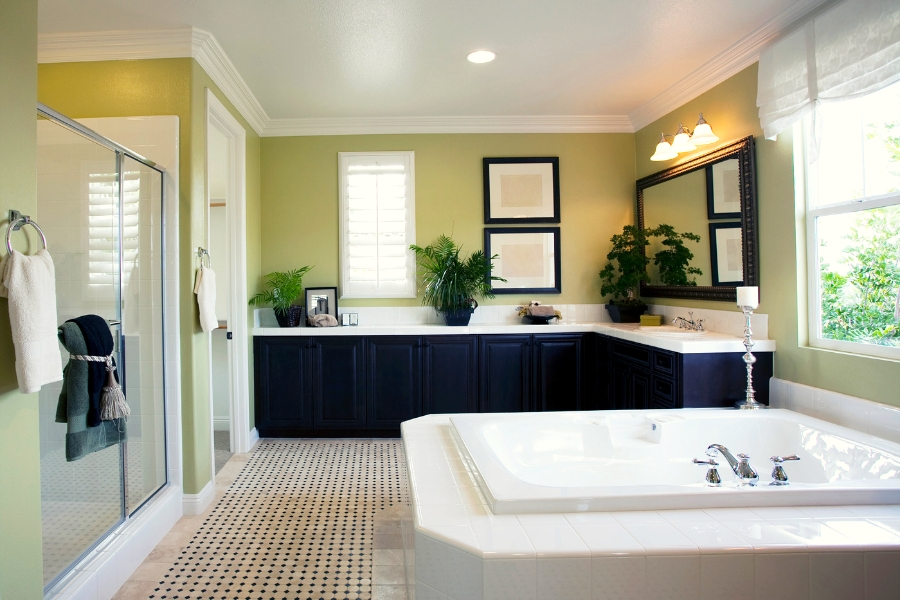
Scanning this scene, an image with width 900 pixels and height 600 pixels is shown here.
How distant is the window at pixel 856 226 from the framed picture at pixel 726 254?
18.9 inches

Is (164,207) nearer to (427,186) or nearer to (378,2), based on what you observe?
(378,2)

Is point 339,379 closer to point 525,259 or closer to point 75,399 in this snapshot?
point 525,259

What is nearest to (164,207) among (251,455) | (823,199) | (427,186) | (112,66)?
(112,66)

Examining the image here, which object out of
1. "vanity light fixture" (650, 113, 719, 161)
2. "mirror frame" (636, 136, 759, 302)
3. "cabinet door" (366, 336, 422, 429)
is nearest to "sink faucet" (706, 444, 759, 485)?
"mirror frame" (636, 136, 759, 302)

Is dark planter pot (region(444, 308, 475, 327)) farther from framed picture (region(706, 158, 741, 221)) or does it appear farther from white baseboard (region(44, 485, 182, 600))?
white baseboard (region(44, 485, 182, 600))

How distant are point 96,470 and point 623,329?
324 centimetres

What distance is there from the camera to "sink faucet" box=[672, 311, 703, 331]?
368 cm

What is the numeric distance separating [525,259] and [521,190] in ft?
1.95

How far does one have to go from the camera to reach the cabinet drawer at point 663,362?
310cm

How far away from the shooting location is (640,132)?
14.9 ft

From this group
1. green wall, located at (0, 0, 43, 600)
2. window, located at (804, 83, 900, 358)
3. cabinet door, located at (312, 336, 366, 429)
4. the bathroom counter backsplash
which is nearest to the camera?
green wall, located at (0, 0, 43, 600)

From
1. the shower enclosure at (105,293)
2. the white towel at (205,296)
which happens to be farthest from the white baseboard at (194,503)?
the white towel at (205,296)

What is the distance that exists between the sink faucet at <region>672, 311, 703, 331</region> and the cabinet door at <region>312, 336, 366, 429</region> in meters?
2.35

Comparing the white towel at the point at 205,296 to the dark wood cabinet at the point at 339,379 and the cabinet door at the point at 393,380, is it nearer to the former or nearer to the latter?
the dark wood cabinet at the point at 339,379
